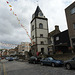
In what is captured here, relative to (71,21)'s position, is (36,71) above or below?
below

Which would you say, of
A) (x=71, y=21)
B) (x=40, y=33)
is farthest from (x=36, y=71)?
(x=40, y=33)

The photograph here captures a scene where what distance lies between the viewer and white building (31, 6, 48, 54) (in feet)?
104

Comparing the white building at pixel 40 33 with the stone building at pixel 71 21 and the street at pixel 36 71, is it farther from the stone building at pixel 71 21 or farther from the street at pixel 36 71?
the street at pixel 36 71

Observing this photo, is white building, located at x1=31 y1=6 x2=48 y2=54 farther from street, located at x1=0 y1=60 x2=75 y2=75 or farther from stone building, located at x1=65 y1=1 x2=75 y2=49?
street, located at x1=0 y1=60 x2=75 y2=75

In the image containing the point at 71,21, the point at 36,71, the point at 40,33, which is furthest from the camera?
the point at 40,33

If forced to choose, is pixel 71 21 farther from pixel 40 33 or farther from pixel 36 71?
pixel 40 33

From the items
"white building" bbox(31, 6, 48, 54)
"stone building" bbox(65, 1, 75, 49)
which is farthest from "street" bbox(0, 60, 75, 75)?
"white building" bbox(31, 6, 48, 54)

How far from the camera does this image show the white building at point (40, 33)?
104ft

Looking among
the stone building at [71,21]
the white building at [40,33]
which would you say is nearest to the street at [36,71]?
the stone building at [71,21]

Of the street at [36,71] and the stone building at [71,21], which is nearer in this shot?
the street at [36,71]

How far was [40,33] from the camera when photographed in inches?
1298

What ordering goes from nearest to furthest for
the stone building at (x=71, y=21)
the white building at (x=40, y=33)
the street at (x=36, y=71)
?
the street at (x=36, y=71)
the stone building at (x=71, y=21)
the white building at (x=40, y=33)

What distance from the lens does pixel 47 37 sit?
1328 inches

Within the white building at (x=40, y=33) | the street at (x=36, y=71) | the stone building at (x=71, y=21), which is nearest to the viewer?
the street at (x=36, y=71)
